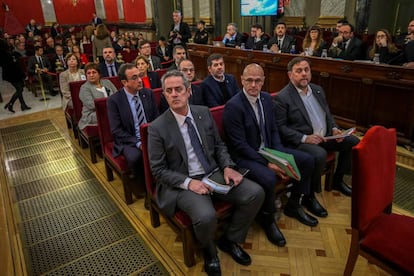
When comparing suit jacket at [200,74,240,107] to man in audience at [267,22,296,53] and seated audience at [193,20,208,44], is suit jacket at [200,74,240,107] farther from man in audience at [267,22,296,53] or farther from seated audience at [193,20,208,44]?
seated audience at [193,20,208,44]

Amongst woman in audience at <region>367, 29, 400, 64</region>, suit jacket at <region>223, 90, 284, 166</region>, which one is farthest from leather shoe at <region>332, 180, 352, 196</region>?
woman in audience at <region>367, 29, 400, 64</region>

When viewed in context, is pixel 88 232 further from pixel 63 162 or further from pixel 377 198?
pixel 377 198

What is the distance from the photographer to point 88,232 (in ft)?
8.25

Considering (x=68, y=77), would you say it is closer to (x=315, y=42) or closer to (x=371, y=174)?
(x=315, y=42)

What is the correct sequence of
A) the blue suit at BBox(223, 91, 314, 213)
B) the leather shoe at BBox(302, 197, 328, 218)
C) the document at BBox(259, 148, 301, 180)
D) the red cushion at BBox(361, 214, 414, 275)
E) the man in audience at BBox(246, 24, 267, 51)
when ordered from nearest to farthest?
the red cushion at BBox(361, 214, 414, 275) → the document at BBox(259, 148, 301, 180) → the blue suit at BBox(223, 91, 314, 213) → the leather shoe at BBox(302, 197, 328, 218) → the man in audience at BBox(246, 24, 267, 51)

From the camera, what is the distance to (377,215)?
1.75 metres

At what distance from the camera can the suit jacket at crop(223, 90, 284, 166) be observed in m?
2.38

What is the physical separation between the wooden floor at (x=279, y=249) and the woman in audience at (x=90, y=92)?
3.95 feet

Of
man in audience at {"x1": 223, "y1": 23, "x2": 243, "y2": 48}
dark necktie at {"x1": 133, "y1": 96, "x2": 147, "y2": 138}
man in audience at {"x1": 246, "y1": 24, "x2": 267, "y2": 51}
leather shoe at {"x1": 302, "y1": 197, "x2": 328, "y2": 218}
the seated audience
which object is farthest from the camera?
the seated audience

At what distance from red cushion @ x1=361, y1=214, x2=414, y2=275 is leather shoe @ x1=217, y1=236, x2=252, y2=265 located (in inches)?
29.8

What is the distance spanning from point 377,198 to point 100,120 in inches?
96.0

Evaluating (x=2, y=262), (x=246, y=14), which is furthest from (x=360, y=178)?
(x=246, y=14)

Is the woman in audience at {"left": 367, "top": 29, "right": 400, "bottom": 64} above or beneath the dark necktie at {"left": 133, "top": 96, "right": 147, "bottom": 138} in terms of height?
above

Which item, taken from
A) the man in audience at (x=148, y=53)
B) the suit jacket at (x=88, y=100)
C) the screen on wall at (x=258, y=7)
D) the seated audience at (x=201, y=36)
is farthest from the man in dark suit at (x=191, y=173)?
the screen on wall at (x=258, y=7)
